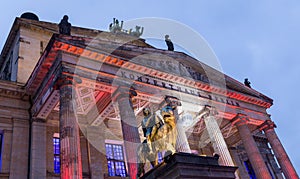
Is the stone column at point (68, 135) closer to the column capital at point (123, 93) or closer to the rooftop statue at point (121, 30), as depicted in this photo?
the column capital at point (123, 93)

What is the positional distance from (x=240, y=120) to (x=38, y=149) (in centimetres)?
1483

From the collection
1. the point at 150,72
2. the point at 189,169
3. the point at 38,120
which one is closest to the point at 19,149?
the point at 38,120

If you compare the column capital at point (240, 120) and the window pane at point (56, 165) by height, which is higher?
the column capital at point (240, 120)

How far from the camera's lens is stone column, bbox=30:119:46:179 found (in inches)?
676

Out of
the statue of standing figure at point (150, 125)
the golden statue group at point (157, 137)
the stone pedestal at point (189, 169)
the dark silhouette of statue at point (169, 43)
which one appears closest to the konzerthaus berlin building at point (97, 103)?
A: the dark silhouette of statue at point (169, 43)

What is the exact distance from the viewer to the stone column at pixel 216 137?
19.5 m

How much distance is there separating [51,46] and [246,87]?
16.6 m

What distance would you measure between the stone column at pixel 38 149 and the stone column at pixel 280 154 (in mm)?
17463

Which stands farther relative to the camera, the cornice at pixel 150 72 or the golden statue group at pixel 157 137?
the cornice at pixel 150 72

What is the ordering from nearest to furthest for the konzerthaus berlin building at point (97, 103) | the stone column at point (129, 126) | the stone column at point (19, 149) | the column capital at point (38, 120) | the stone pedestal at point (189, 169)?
the stone pedestal at point (189, 169) → the stone column at point (129, 126) → the konzerthaus berlin building at point (97, 103) → the stone column at point (19, 149) → the column capital at point (38, 120)

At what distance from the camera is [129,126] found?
635 inches

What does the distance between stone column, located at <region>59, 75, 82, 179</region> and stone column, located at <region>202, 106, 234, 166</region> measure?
9861mm

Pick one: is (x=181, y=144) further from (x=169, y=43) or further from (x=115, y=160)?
(x=169, y=43)

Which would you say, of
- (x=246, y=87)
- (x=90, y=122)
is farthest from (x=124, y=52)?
(x=246, y=87)
